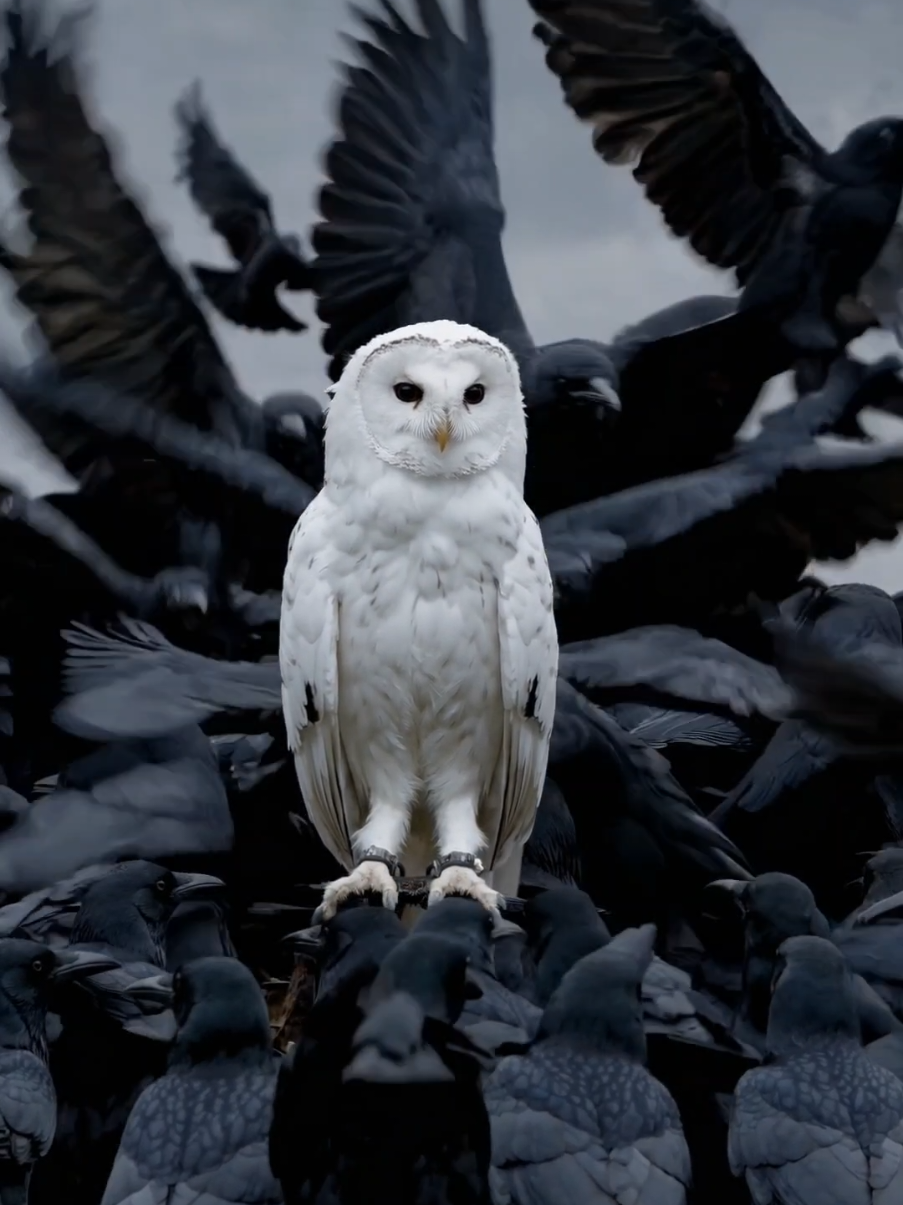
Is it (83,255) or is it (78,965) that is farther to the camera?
(83,255)

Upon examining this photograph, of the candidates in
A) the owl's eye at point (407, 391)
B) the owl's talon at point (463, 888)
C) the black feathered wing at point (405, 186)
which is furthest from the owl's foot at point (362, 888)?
the black feathered wing at point (405, 186)

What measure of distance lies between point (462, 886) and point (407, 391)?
1312mm

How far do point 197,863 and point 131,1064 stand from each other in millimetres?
1115

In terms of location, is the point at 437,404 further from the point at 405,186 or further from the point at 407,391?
the point at 405,186

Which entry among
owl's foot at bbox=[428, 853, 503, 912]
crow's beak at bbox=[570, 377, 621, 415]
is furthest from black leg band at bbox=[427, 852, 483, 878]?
crow's beak at bbox=[570, 377, 621, 415]

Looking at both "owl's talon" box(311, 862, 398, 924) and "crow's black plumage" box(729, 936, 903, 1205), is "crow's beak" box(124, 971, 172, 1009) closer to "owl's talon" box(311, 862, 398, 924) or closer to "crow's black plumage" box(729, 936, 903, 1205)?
"owl's talon" box(311, 862, 398, 924)

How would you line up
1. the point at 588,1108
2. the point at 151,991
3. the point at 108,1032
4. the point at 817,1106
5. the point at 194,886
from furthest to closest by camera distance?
1. the point at 194,886
2. the point at 108,1032
3. the point at 151,991
4. the point at 817,1106
5. the point at 588,1108

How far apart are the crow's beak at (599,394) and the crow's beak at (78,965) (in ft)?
13.7

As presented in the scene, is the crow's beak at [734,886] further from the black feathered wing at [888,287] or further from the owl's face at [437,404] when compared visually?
the black feathered wing at [888,287]

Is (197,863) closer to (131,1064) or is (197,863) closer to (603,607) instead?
(131,1064)

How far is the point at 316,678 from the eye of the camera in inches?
264

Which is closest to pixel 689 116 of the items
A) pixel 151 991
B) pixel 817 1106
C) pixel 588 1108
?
pixel 151 991

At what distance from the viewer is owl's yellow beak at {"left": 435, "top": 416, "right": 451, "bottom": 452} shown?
21.6 feet

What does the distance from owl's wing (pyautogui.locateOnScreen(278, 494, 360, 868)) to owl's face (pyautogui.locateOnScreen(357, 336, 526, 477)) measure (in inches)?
11.8
